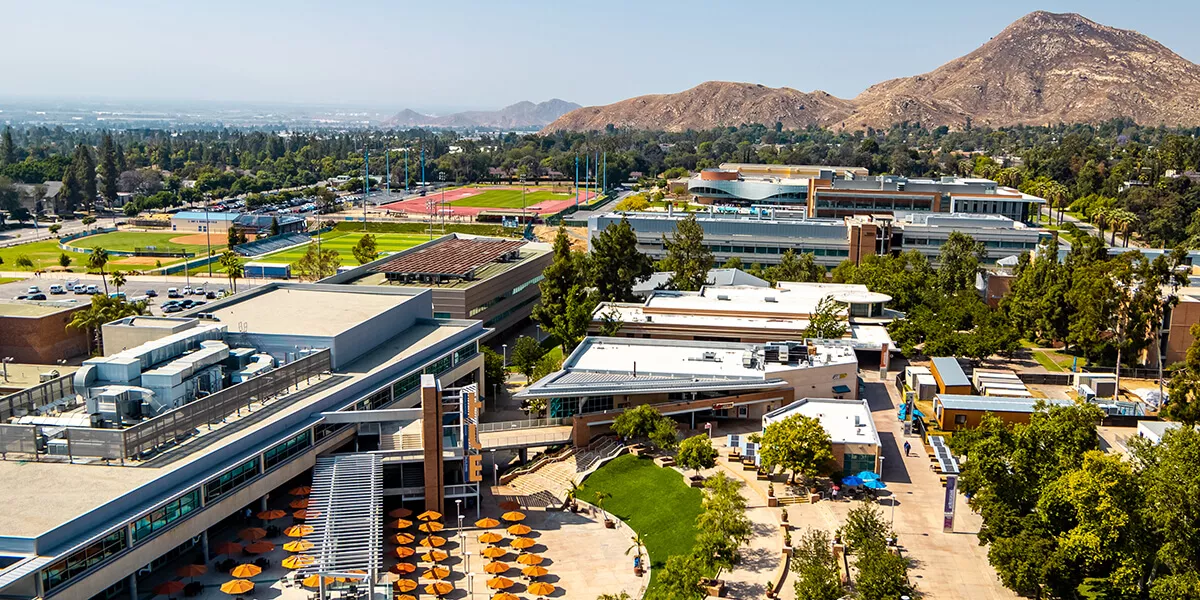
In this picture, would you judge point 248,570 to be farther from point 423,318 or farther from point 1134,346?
point 1134,346

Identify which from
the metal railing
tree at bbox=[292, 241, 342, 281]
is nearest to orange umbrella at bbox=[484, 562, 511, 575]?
the metal railing

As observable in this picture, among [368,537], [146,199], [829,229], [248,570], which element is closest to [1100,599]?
[368,537]

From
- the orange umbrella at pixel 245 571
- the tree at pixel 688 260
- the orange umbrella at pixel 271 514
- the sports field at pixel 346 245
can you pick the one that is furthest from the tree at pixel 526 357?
the sports field at pixel 346 245

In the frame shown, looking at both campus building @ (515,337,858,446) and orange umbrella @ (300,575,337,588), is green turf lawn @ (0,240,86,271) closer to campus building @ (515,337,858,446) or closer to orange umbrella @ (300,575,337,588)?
campus building @ (515,337,858,446)

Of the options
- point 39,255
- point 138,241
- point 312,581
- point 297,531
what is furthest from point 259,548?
point 138,241

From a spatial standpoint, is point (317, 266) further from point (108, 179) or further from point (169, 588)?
point (108, 179)

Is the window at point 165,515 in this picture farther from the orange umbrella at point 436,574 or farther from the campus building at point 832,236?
the campus building at point 832,236
